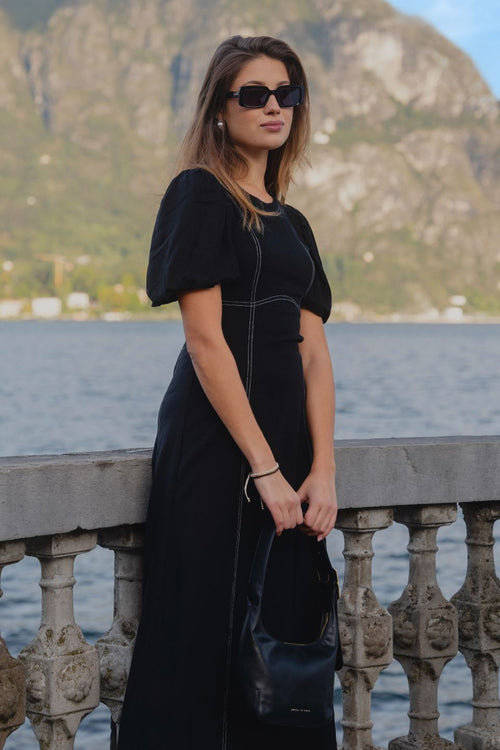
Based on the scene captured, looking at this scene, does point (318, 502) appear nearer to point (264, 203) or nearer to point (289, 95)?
point (264, 203)

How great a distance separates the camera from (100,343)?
122 m

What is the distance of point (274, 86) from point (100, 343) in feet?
394

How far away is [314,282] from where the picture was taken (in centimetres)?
340

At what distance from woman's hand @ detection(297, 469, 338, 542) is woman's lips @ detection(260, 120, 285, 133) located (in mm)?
938

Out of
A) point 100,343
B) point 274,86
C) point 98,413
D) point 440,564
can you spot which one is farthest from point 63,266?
point 274,86

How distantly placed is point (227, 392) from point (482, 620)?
1.40m

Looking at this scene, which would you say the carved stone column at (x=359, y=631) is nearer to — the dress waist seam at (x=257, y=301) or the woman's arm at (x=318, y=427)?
the woman's arm at (x=318, y=427)

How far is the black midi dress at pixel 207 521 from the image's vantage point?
3066mm

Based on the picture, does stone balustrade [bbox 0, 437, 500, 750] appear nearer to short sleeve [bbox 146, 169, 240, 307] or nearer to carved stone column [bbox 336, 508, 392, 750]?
carved stone column [bbox 336, 508, 392, 750]

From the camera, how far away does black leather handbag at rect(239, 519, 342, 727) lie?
289 cm

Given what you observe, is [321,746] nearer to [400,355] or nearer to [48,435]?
[48,435]

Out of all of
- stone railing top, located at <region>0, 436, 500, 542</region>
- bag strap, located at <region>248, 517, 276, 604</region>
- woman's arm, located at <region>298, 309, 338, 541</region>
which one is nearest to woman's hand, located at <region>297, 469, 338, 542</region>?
woman's arm, located at <region>298, 309, 338, 541</region>

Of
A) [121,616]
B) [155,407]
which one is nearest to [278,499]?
[121,616]

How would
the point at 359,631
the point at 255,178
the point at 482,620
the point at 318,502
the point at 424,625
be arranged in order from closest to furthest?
the point at 318,502 → the point at 255,178 → the point at 359,631 → the point at 424,625 → the point at 482,620
